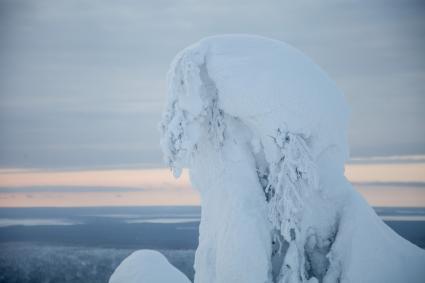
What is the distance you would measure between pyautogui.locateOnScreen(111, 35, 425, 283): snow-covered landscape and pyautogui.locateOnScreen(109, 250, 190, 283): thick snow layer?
2951mm

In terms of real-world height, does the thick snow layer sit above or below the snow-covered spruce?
below

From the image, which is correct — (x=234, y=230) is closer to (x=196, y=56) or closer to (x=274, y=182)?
(x=274, y=182)

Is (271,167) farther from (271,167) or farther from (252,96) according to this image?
(252,96)

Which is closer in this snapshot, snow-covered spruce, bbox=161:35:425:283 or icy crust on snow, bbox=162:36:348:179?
snow-covered spruce, bbox=161:35:425:283

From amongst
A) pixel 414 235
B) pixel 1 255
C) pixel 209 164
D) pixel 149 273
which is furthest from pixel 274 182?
pixel 414 235

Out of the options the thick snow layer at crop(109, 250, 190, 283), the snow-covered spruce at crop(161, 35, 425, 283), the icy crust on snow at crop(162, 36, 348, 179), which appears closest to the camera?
the snow-covered spruce at crop(161, 35, 425, 283)

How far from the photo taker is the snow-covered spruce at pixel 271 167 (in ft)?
40.9

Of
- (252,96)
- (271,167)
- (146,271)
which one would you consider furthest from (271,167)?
(146,271)

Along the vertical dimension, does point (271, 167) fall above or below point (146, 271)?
above

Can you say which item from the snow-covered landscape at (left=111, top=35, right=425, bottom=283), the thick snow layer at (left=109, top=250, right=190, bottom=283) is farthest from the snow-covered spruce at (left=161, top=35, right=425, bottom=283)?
the thick snow layer at (left=109, top=250, right=190, bottom=283)

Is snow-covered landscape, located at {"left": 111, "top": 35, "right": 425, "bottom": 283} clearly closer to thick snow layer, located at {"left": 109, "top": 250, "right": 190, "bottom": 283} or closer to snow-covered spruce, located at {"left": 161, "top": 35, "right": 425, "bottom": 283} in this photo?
snow-covered spruce, located at {"left": 161, "top": 35, "right": 425, "bottom": 283}

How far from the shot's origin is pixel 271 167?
12.7m

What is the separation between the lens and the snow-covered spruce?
12.5 metres

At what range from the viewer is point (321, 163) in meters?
13.2
